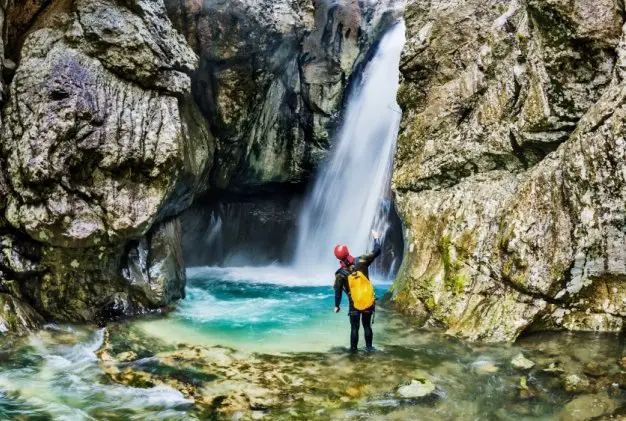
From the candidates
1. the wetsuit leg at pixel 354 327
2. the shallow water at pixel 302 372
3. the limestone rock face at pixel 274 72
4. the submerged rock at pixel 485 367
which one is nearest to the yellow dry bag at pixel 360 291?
the wetsuit leg at pixel 354 327

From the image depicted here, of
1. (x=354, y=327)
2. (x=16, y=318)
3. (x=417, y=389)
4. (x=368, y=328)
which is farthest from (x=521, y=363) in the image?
(x=16, y=318)

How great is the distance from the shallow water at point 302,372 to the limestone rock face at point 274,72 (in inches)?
306

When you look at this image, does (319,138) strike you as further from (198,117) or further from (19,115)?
(19,115)

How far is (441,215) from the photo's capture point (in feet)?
43.5

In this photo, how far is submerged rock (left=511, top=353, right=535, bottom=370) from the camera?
8898mm

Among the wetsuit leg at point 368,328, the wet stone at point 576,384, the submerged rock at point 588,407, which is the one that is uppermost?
the wetsuit leg at point 368,328

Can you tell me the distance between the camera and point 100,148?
39.9 ft

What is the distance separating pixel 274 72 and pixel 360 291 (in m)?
10.8

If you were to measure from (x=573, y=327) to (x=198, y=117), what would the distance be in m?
11.8

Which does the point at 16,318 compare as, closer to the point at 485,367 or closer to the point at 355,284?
the point at 355,284

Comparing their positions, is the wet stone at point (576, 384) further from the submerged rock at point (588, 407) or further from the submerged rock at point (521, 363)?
the submerged rock at point (521, 363)

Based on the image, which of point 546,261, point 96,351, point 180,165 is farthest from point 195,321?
point 546,261

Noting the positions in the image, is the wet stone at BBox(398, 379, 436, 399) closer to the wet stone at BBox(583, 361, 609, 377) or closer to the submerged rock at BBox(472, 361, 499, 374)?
the submerged rock at BBox(472, 361, 499, 374)

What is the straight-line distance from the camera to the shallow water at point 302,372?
765cm
